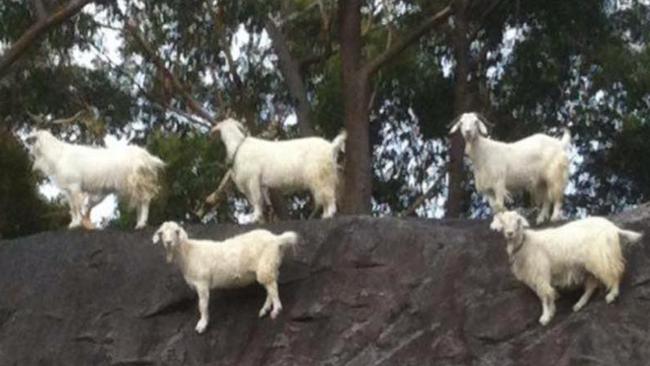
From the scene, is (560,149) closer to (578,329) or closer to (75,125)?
(578,329)

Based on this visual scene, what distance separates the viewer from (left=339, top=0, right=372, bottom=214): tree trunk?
2009cm

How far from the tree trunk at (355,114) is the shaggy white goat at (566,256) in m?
7.40

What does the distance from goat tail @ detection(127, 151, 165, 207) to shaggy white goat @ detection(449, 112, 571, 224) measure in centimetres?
355

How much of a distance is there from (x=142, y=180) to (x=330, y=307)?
293cm

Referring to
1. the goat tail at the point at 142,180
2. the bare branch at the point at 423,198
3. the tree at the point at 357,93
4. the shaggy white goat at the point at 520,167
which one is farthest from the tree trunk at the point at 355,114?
the shaggy white goat at the point at 520,167

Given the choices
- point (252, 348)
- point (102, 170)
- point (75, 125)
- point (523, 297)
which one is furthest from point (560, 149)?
point (75, 125)

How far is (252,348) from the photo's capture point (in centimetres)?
1327

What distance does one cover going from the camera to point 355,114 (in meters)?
20.8

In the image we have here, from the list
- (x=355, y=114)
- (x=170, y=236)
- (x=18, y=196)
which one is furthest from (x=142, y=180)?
(x=18, y=196)

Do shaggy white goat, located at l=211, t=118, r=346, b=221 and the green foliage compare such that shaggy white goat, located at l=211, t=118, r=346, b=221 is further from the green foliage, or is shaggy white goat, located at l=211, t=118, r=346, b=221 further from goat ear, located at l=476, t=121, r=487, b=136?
the green foliage

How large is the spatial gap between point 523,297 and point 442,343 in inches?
35.0

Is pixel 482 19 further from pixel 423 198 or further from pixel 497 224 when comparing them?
pixel 497 224

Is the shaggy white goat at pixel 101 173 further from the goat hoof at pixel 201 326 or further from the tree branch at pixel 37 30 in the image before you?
the tree branch at pixel 37 30

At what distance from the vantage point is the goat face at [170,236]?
43.2 feet
